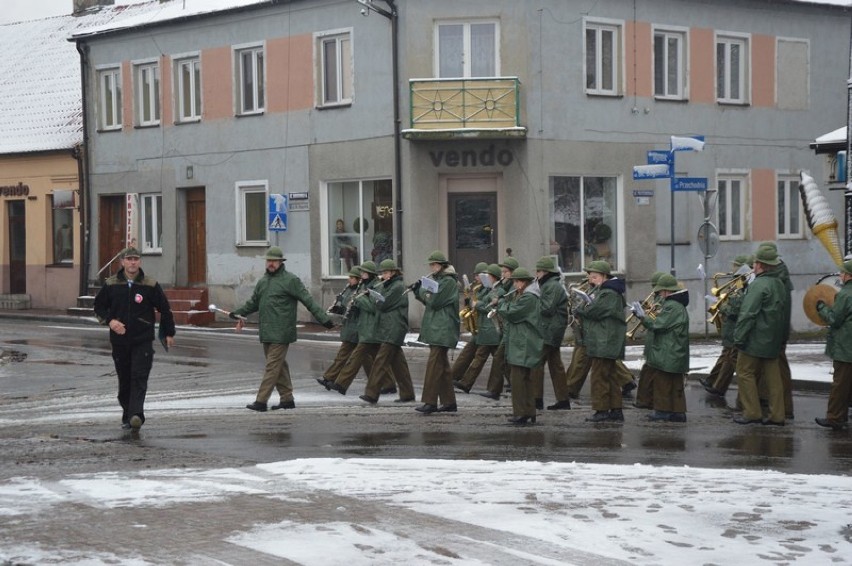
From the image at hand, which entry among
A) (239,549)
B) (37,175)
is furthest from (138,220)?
(239,549)

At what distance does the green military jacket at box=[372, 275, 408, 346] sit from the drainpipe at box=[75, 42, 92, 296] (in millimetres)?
20999

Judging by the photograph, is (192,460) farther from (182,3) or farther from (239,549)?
(182,3)

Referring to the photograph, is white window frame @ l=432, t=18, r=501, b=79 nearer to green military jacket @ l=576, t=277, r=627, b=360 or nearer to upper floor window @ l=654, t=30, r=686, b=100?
upper floor window @ l=654, t=30, r=686, b=100

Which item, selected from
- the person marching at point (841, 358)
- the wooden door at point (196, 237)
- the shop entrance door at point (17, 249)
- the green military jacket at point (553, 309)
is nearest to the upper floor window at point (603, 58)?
the wooden door at point (196, 237)

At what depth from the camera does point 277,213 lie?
30.4 metres

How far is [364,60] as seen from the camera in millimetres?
28859

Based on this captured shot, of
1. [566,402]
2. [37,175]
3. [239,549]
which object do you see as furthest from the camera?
[37,175]

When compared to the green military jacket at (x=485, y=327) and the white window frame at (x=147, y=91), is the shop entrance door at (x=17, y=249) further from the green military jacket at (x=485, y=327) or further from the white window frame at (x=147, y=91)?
the green military jacket at (x=485, y=327)

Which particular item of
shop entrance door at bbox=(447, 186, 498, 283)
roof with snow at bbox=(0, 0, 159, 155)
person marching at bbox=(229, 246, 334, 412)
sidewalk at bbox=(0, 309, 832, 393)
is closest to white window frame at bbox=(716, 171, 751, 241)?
sidewalk at bbox=(0, 309, 832, 393)

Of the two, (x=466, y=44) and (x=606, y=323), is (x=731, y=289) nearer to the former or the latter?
(x=606, y=323)

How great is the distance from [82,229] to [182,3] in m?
6.81

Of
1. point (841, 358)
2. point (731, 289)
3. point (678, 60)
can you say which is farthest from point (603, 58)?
point (841, 358)

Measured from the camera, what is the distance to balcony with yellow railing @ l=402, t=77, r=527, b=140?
2720cm

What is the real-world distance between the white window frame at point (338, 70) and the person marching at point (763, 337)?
16177 mm
